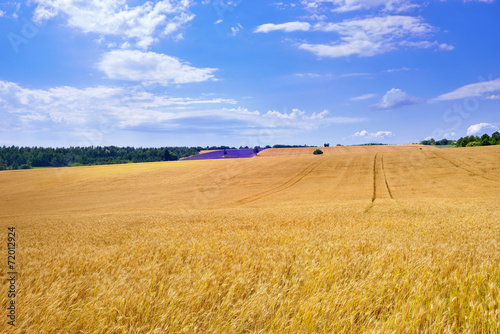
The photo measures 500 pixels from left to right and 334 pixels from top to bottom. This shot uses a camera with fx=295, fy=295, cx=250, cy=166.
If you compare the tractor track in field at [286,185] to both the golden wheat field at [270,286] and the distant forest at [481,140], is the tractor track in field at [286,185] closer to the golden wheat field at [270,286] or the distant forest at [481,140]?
the golden wheat field at [270,286]

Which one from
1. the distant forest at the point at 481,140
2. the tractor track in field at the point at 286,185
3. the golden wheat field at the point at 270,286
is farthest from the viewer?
the distant forest at the point at 481,140

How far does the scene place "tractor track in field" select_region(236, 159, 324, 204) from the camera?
113 ft

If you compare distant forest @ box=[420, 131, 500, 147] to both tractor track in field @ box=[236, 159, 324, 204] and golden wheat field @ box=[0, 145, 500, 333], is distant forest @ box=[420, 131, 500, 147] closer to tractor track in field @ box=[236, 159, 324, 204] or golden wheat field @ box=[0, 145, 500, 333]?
tractor track in field @ box=[236, 159, 324, 204]

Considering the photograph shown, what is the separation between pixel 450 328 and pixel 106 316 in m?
3.56

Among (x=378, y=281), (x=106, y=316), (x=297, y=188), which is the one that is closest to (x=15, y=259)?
(x=106, y=316)

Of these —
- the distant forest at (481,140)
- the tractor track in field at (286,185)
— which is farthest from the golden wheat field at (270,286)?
the distant forest at (481,140)

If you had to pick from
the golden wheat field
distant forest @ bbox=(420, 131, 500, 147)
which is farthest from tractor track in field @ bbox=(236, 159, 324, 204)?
distant forest @ bbox=(420, 131, 500, 147)

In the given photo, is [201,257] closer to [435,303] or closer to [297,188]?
[435,303]

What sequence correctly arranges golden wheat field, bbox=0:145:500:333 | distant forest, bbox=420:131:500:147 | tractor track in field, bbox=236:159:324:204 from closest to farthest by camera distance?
golden wheat field, bbox=0:145:500:333 → tractor track in field, bbox=236:159:324:204 → distant forest, bbox=420:131:500:147

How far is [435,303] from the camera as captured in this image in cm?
338

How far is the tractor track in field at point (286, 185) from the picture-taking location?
1354 inches

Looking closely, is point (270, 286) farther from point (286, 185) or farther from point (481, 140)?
point (481, 140)

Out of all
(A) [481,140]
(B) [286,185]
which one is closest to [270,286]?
(B) [286,185]

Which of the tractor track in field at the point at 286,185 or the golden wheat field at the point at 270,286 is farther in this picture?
the tractor track in field at the point at 286,185
